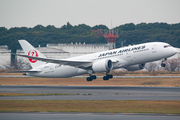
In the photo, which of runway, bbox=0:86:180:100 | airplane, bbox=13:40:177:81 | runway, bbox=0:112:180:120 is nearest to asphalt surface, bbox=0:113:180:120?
runway, bbox=0:112:180:120

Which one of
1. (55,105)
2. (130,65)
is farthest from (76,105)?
(130,65)

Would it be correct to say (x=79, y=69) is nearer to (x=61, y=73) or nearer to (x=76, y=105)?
(x=61, y=73)

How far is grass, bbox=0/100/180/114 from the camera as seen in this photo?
28531mm

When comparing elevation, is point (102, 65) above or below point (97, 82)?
above

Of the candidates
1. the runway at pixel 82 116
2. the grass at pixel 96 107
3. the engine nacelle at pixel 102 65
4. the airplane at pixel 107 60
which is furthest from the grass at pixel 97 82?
the runway at pixel 82 116

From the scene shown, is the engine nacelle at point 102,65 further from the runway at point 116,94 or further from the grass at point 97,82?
the grass at point 97,82

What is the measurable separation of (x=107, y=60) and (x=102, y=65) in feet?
4.29

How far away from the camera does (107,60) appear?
2078 inches

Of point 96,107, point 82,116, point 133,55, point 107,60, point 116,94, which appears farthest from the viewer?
point 107,60

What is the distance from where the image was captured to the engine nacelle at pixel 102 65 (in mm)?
52219

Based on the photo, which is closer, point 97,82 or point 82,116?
point 82,116

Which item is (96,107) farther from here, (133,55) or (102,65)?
(133,55)

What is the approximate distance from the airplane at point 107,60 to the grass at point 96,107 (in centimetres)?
1878

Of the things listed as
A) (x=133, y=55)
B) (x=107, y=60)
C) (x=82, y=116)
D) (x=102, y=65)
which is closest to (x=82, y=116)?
(x=82, y=116)
